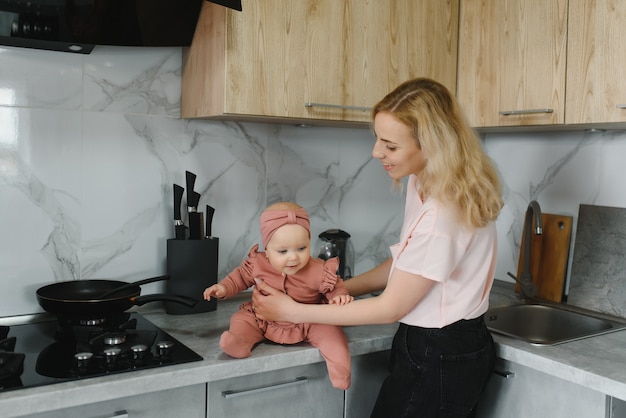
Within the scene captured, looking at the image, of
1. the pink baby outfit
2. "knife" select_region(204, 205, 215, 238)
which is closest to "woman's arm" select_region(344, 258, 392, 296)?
the pink baby outfit

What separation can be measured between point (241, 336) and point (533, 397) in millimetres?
762

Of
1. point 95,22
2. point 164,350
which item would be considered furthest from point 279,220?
point 95,22

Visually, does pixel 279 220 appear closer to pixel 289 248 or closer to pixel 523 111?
pixel 289 248

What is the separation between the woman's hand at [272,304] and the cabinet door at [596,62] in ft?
3.20

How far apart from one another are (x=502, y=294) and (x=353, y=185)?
68 cm

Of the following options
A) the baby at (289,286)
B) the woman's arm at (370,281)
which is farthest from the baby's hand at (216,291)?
the woman's arm at (370,281)

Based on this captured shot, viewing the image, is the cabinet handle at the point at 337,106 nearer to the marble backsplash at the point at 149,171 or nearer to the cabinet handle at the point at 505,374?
the marble backsplash at the point at 149,171

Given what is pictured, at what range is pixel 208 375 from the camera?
4.69 ft

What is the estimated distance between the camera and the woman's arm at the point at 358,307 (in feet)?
4.82

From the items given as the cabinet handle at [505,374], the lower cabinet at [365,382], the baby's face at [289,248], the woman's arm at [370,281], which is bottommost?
the lower cabinet at [365,382]

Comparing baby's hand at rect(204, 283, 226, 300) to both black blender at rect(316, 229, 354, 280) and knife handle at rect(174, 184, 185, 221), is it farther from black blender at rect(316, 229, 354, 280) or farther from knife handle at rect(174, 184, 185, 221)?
black blender at rect(316, 229, 354, 280)

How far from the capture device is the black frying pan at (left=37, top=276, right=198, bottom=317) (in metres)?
1.61

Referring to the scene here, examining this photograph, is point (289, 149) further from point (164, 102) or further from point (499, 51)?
point (499, 51)

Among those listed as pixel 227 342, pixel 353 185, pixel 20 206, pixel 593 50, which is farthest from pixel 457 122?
pixel 20 206
